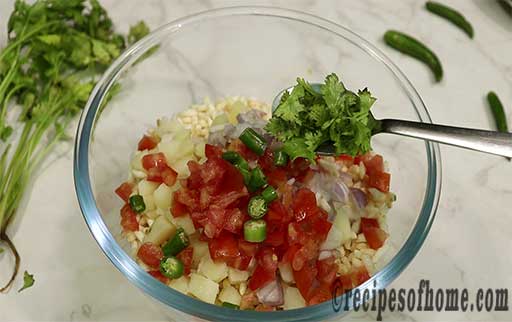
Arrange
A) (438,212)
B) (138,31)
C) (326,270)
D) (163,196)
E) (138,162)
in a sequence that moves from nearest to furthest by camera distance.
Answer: (326,270), (163,196), (138,162), (438,212), (138,31)

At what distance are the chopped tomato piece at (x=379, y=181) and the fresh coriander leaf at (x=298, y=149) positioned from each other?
1.10 ft

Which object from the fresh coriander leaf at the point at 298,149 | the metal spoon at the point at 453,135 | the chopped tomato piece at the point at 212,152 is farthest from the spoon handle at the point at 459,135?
the chopped tomato piece at the point at 212,152

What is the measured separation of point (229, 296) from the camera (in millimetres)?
1704

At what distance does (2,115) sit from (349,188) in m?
1.11

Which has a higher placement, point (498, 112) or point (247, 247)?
point (498, 112)

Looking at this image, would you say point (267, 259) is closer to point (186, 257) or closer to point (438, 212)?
point (186, 257)

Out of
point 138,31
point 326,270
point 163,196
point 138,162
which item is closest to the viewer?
point 326,270


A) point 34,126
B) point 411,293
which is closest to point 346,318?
point 411,293

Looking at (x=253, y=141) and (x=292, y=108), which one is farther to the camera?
(x=253, y=141)

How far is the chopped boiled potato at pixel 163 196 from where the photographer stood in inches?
71.7

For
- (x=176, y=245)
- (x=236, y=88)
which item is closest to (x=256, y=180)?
(x=176, y=245)

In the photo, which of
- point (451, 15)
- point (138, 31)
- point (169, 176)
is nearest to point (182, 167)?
point (169, 176)

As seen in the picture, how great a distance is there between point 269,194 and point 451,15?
3.98 feet

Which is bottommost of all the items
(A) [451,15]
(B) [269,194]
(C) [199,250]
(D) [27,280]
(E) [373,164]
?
(D) [27,280]
